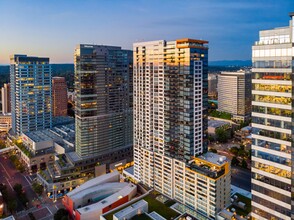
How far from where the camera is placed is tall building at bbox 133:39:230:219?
7019 cm

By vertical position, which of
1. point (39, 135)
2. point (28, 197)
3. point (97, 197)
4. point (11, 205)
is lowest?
point (28, 197)

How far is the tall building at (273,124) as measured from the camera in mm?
40344

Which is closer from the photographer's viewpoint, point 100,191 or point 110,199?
point 110,199

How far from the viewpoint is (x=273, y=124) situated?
42.1m

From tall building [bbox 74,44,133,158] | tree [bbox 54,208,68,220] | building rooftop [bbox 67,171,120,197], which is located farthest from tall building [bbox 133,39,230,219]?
tree [bbox 54,208,68,220]

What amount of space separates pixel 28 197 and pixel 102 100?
42.3 metres

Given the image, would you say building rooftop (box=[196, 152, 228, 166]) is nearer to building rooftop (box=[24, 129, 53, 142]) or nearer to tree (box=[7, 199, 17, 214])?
tree (box=[7, 199, 17, 214])

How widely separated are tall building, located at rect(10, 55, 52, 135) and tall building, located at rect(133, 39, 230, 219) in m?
72.9

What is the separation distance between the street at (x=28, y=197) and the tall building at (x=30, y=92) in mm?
24823

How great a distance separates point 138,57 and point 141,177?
4076 centimetres

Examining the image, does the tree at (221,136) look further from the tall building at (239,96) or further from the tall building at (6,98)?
the tall building at (6,98)

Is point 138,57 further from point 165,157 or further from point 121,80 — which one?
point 165,157

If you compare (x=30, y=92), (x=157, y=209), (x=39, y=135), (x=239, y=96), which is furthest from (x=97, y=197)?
(x=239, y=96)

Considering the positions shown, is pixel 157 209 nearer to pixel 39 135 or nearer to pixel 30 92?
pixel 39 135
